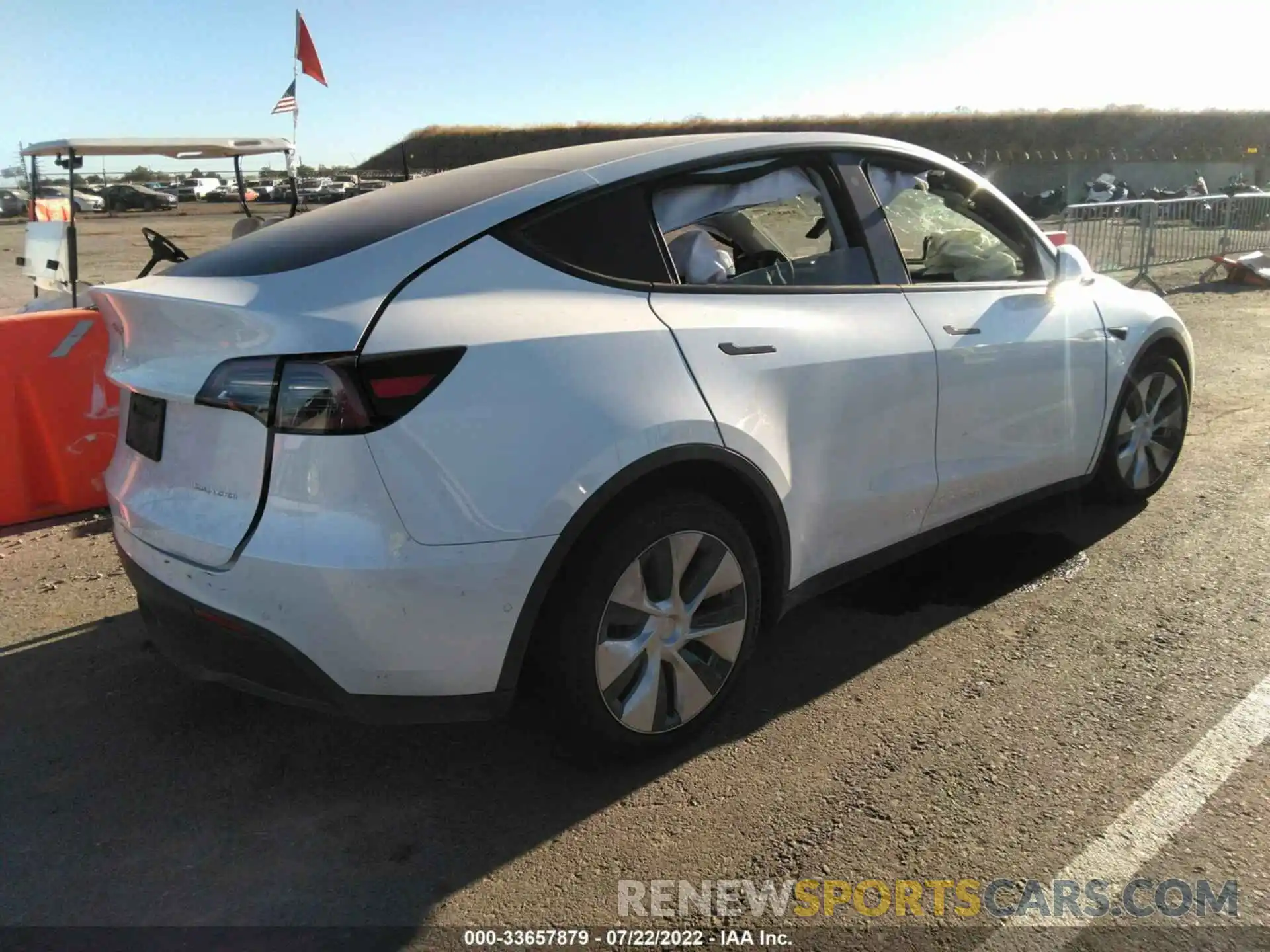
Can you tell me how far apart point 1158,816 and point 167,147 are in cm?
821

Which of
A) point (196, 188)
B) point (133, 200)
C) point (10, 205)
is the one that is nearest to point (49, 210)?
point (10, 205)

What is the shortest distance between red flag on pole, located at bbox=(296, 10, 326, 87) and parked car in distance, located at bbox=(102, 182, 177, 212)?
37.8 meters

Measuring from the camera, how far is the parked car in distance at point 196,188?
51125 millimetres

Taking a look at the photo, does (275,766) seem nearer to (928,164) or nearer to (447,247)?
(447,247)

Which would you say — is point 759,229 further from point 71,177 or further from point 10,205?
point 10,205

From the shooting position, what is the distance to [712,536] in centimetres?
281

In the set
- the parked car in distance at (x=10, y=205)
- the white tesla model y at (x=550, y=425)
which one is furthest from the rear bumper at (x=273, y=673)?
the parked car in distance at (x=10, y=205)

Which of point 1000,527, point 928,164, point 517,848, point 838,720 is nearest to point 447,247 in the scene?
point 517,848

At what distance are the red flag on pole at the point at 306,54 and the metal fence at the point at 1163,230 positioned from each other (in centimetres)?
959

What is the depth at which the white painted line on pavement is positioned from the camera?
2236mm

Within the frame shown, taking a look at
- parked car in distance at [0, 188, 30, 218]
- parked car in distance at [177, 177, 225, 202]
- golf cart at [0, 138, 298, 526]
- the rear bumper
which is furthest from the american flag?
parked car in distance at [177, 177, 225, 202]

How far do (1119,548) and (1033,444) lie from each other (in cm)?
85

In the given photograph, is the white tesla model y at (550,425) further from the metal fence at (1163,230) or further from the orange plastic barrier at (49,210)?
the metal fence at (1163,230)

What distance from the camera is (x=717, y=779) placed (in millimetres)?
2807
